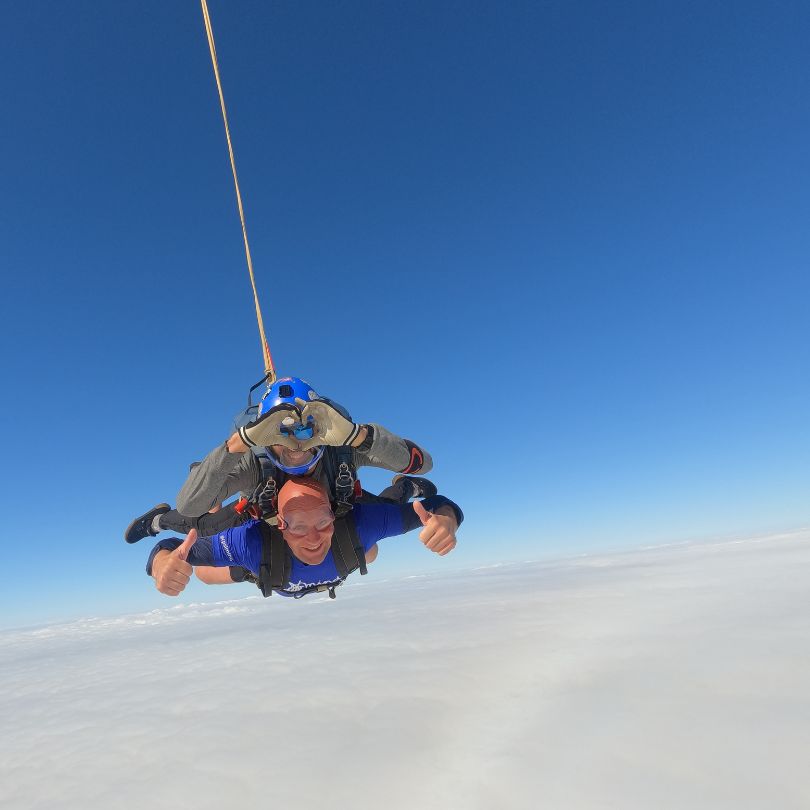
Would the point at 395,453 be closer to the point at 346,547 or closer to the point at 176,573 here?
the point at 346,547

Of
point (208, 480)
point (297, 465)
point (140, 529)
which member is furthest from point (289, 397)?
point (140, 529)

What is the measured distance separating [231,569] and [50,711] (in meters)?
19.4

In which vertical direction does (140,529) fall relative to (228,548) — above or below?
above

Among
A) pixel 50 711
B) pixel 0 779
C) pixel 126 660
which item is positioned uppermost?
pixel 126 660

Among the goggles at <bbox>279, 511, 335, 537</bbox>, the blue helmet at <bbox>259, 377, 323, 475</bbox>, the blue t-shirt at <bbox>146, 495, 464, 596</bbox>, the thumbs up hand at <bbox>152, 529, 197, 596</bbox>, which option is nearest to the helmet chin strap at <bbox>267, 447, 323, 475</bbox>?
the blue helmet at <bbox>259, 377, 323, 475</bbox>

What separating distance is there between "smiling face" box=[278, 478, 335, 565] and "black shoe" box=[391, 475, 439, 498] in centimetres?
61

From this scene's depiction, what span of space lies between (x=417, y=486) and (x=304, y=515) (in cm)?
86

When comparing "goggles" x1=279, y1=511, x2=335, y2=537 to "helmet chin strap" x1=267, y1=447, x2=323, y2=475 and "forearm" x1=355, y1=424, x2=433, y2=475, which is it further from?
"forearm" x1=355, y1=424, x2=433, y2=475

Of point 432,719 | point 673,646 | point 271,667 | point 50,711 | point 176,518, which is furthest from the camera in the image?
point 271,667

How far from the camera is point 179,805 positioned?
26.4ft

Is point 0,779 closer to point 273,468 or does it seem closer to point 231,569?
point 231,569

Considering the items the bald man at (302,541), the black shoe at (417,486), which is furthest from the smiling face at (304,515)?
the black shoe at (417,486)

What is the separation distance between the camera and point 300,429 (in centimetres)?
219

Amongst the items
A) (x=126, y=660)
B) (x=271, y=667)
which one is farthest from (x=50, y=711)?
(x=126, y=660)
